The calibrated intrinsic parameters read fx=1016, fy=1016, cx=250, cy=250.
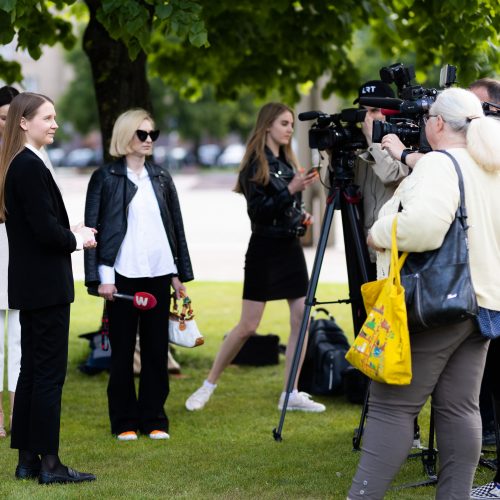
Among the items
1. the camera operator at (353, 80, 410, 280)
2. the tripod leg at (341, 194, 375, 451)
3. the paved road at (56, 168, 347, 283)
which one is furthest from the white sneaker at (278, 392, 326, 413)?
the paved road at (56, 168, 347, 283)

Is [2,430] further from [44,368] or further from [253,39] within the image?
[253,39]

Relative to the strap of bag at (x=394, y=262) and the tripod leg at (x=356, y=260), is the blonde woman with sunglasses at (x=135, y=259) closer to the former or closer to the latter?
the tripod leg at (x=356, y=260)

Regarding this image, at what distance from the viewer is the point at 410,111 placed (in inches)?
194

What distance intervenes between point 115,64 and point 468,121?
493 centimetres

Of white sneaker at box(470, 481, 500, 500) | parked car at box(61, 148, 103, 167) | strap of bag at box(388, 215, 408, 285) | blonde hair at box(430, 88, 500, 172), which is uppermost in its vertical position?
blonde hair at box(430, 88, 500, 172)

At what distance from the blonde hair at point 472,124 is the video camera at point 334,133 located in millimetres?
1614

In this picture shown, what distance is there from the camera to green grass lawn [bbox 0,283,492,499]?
206 inches

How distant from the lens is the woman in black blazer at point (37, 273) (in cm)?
505

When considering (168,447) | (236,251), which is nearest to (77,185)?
(236,251)

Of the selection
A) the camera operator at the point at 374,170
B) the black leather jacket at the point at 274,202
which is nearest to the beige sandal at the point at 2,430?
the black leather jacket at the point at 274,202

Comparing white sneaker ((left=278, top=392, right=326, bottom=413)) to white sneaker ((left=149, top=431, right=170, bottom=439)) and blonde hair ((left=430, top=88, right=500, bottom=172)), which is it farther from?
blonde hair ((left=430, top=88, right=500, bottom=172))

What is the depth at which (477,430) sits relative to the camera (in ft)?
14.6

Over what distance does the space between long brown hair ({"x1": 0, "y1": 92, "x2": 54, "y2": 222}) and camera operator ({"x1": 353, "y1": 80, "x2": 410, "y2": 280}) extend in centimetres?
175

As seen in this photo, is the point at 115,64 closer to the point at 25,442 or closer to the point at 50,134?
the point at 50,134
